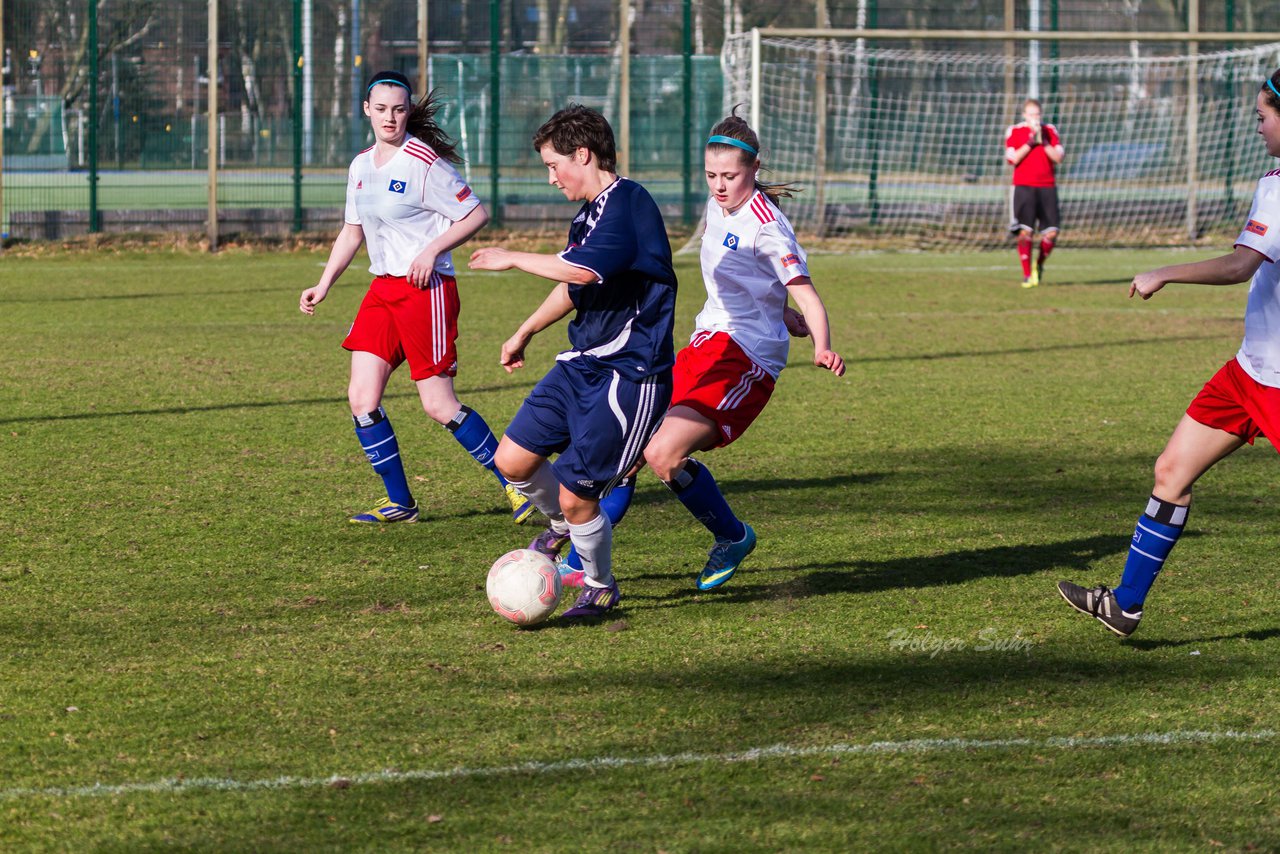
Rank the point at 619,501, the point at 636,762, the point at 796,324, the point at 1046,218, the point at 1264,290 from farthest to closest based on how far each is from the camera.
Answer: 1. the point at 1046,218
2. the point at 619,501
3. the point at 796,324
4. the point at 1264,290
5. the point at 636,762

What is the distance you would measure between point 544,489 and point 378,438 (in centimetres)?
135

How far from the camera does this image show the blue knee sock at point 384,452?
21.4 feet

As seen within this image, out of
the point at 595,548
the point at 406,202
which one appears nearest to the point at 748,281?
the point at 595,548

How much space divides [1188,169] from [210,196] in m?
13.7

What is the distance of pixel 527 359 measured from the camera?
11398mm

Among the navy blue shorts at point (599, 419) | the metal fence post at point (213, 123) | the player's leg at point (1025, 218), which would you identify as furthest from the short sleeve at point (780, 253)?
the metal fence post at point (213, 123)

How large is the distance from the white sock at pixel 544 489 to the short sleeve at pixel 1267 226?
2322 millimetres

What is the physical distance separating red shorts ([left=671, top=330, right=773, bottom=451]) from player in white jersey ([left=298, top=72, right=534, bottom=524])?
137 centimetres

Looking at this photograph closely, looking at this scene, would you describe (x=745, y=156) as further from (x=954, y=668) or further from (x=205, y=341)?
(x=205, y=341)

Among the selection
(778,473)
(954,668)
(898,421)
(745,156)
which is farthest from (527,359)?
(954,668)

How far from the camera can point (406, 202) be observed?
6578 millimetres

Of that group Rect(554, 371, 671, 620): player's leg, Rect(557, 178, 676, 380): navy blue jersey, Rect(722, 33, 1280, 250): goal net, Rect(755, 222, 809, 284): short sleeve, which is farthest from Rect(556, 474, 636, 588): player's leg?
Rect(722, 33, 1280, 250): goal net

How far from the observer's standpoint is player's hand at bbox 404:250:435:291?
5941mm

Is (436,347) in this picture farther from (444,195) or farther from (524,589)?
(524,589)
